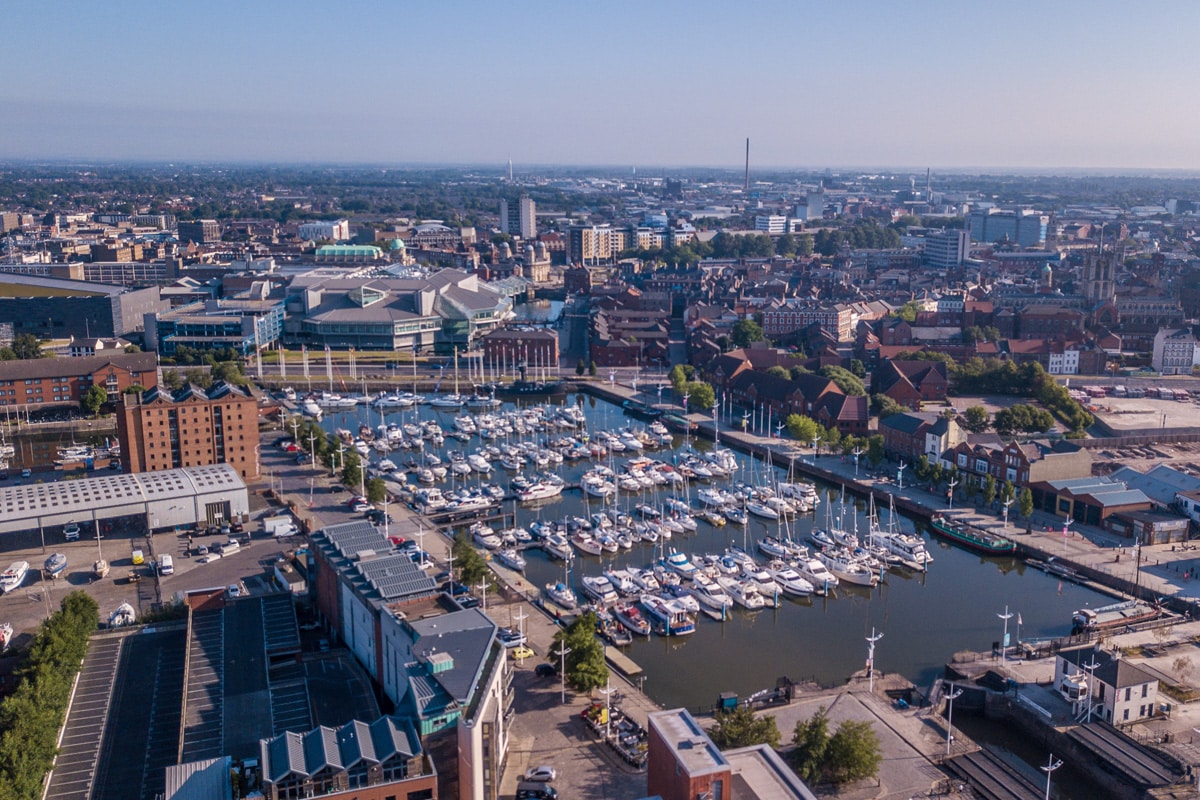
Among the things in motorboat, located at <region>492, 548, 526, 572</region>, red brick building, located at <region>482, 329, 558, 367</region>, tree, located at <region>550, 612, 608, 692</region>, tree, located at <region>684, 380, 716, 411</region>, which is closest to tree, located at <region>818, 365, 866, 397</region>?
tree, located at <region>684, 380, 716, 411</region>

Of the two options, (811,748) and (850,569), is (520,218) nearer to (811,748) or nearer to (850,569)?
(850,569)

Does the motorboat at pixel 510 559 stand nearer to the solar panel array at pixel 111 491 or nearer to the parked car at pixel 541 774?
the solar panel array at pixel 111 491

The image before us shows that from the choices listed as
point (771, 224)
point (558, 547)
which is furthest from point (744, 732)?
point (771, 224)

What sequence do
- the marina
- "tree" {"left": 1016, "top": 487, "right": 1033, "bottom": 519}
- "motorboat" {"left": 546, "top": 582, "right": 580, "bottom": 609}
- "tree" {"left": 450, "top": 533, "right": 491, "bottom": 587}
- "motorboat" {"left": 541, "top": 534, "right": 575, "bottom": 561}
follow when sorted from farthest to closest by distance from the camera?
1. "tree" {"left": 1016, "top": 487, "right": 1033, "bottom": 519}
2. "motorboat" {"left": 541, "top": 534, "right": 575, "bottom": 561}
3. "motorboat" {"left": 546, "top": 582, "right": 580, "bottom": 609}
4. "tree" {"left": 450, "top": 533, "right": 491, "bottom": 587}
5. the marina

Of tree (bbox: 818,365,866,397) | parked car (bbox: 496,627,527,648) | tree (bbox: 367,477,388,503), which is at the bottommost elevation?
parked car (bbox: 496,627,527,648)

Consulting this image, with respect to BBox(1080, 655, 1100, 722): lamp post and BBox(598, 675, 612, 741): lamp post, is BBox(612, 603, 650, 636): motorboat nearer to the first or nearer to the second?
BBox(598, 675, 612, 741): lamp post

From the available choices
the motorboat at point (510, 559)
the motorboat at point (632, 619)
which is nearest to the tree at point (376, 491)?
the motorboat at point (510, 559)

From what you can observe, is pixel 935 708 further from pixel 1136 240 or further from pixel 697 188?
pixel 697 188

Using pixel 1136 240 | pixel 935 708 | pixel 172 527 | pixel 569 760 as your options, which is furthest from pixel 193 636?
pixel 1136 240
